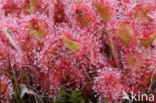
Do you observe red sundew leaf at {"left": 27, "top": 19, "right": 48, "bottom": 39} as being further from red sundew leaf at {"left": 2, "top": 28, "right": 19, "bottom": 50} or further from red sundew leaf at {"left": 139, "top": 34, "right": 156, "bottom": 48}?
red sundew leaf at {"left": 139, "top": 34, "right": 156, "bottom": 48}

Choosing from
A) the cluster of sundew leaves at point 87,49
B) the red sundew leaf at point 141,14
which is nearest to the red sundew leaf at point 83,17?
the cluster of sundew leaves at point 87,49

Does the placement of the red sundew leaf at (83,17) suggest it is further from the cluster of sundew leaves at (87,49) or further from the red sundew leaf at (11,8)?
the red sundew leaf at (11,8)

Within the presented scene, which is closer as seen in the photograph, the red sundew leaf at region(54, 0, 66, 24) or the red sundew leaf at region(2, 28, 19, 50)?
the red sundew leaf at region(2, 28, 19, 50)

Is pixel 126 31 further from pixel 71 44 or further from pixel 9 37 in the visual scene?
pixel 9 37

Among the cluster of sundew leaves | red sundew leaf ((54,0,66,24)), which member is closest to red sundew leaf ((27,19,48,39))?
the cluster of sundew leaves

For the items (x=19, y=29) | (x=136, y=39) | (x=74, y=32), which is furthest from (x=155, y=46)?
(x=19, y=29)

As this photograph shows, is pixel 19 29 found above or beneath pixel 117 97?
above

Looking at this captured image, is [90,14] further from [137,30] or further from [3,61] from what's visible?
[3,61]
